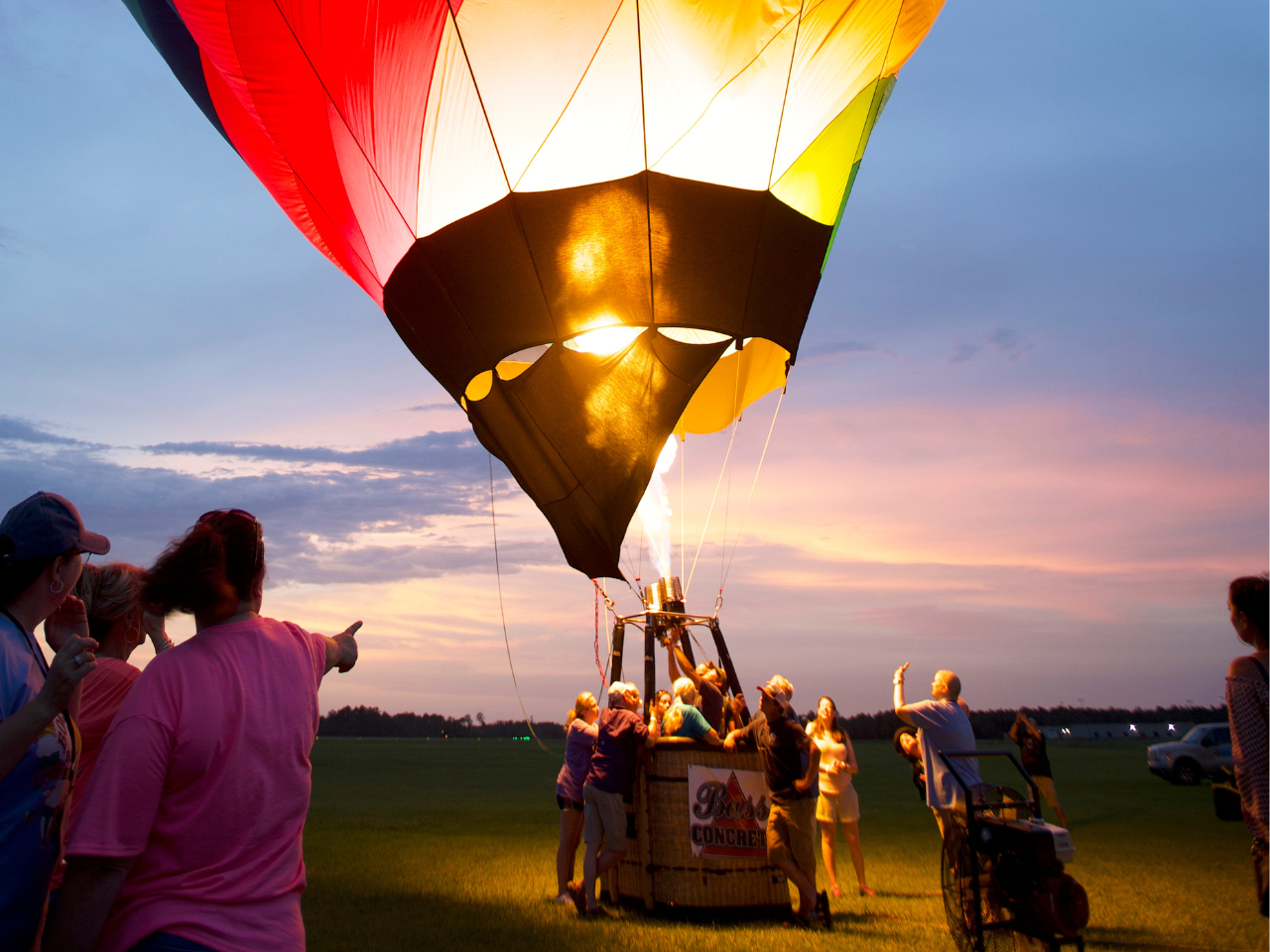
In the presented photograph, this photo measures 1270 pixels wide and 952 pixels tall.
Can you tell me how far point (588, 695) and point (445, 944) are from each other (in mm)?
1937

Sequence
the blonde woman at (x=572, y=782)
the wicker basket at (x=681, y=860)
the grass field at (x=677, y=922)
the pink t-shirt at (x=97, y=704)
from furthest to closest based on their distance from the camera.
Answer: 1. the blonde woman at (x=572, y=782)
2. the wicker basket at (x=681, y=860)
3. the grass field at (x=677, y=922)
4. the pink t-shirt at (x=97, y=704)

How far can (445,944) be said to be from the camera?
464 centimetres

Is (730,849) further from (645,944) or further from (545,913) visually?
(545,913)

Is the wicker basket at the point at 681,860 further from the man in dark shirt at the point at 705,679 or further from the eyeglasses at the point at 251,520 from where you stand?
the eyeglasses at the point at 251,520

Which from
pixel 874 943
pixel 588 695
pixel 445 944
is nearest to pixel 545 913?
pixel 445 944

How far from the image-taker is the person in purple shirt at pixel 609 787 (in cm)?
532

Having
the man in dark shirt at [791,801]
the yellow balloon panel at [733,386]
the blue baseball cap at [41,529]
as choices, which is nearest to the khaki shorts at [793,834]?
the man in dark shirt at [791,801]

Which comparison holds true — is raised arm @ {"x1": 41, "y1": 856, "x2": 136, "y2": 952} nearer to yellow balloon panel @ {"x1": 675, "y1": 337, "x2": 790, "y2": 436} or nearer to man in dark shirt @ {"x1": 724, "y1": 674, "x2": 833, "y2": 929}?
man in dark shirt @ {"x1": 724, "y1": 674, "x2": 833, "y2": 929}

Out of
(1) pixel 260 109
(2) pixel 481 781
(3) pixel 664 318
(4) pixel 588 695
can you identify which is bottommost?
→ (2) pixel 481 781

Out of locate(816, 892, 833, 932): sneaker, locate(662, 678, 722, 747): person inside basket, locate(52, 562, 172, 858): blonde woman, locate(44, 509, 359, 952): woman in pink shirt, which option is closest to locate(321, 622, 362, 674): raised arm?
locate(44, 509, 359, 952): woman in pink shirt

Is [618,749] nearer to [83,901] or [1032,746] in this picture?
[83,901]

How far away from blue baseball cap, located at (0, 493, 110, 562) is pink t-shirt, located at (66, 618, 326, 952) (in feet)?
1.10

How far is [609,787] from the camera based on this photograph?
5.30 m

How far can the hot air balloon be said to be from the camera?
465 centimetres
